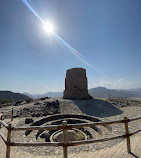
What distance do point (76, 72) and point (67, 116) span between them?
1060cm

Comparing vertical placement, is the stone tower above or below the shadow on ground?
above

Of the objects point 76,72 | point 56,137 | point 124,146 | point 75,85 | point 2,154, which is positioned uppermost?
point 76,72

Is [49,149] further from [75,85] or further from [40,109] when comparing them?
[75,85]

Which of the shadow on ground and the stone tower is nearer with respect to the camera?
the shadow on ground

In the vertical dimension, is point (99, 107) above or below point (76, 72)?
below

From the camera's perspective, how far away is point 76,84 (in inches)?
820

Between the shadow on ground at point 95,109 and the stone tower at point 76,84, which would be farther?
the stone tower at point 76,84

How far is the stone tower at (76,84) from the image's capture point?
807 inches

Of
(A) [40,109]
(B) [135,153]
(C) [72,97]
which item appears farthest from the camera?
(C) [72,97]

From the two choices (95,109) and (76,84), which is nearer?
(95,109)

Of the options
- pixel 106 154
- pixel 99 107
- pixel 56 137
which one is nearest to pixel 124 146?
pixel 106 154

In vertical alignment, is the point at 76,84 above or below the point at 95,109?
above

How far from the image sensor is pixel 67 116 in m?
13.5

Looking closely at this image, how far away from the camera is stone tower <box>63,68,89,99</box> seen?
20500 mm
